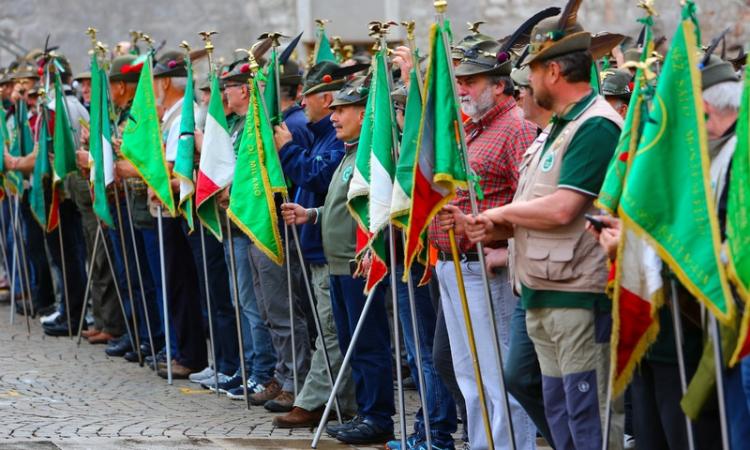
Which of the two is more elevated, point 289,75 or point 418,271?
point 289,75

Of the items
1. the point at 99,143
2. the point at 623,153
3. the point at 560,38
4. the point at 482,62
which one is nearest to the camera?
the point at 623,153

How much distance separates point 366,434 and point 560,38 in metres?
3.00

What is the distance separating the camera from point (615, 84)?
7.49m

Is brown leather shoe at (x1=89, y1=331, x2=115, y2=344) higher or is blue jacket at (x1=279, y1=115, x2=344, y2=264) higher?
blue jacket at (x1=279, y1=115, x2=344, y2=264)

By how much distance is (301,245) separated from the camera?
8453mm

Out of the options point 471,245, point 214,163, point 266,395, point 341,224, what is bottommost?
point 266,395

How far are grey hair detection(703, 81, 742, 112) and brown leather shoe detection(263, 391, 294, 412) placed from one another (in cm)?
456

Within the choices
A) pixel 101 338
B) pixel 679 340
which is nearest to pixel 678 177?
pixel 679 340

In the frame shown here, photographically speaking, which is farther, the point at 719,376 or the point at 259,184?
the point at 259,184

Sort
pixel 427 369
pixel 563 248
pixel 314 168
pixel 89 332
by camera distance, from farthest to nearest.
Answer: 1. pixel 89 332
2. pixel 314 168
3. pixel 427 369
4. pixel 563 248

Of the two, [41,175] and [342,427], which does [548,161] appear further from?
[41,175]

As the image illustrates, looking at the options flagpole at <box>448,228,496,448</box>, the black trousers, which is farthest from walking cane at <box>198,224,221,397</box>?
flagpole at <box>448,228,496,448</box>

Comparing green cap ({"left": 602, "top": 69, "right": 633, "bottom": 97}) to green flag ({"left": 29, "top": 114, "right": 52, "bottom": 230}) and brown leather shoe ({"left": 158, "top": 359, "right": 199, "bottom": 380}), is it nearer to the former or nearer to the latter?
brown leather shoe ({"left": 158, "top": 359, "right": 199, "bottom": 380})

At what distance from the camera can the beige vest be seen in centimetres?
555
